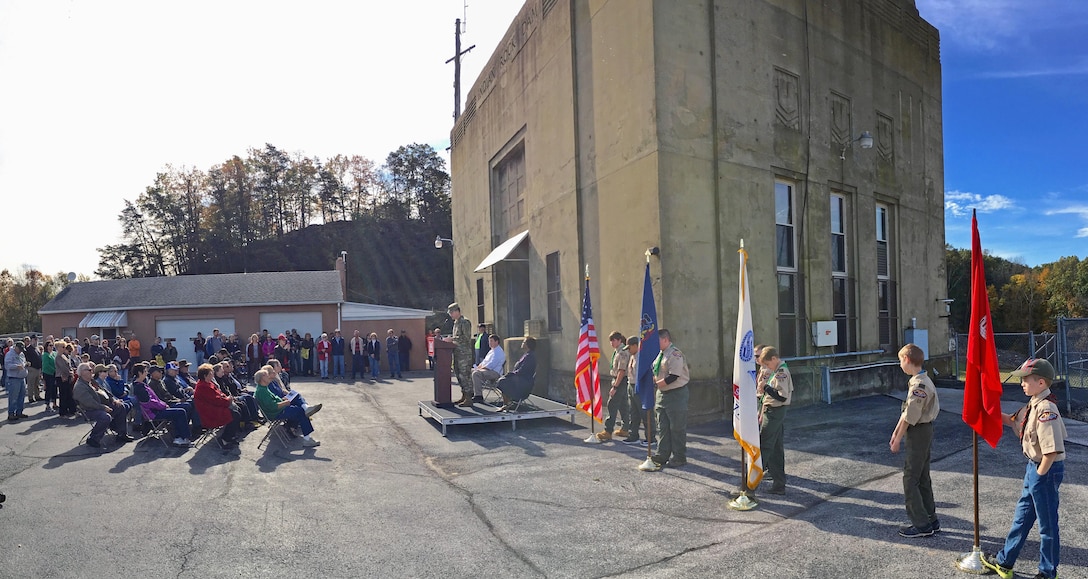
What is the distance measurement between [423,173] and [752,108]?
6277 centimetres

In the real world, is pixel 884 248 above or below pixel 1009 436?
above

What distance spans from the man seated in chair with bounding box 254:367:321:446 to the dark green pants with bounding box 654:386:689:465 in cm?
568

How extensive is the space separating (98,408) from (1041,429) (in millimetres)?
12667

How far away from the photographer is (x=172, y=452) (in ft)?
33.5

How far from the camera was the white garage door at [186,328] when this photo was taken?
28250mm

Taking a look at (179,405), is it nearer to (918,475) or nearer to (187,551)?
(187,551)

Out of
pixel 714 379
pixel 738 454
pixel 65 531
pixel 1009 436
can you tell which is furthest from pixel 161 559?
pixel 1009 436

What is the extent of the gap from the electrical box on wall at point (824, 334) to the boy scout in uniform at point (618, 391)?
4.95 metres

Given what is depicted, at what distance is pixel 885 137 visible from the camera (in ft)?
53.5

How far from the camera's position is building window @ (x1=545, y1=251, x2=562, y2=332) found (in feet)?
50.5

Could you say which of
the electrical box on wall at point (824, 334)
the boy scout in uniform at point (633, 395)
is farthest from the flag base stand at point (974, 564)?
the electrical box on wall at point (824, 334)

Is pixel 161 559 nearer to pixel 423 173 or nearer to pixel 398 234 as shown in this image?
pixel 398 234

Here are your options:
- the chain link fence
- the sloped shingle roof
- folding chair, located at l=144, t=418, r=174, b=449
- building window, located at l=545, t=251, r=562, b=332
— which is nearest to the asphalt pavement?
folding chair, located at l=144, t=418, r=174, b=449

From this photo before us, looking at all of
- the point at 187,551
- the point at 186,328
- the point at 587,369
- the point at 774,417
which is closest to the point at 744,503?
the point at 774,417
